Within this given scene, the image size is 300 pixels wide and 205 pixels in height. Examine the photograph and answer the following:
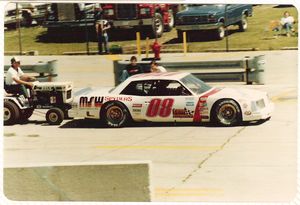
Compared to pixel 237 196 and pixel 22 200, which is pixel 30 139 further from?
pixel 237 196

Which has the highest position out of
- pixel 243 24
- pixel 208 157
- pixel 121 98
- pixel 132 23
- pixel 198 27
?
pixel 132 23

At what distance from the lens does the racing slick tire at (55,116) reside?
1322 centimetres

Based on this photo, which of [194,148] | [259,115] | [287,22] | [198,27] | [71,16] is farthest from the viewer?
[198,27]

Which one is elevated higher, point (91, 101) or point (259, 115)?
point (91, 101)

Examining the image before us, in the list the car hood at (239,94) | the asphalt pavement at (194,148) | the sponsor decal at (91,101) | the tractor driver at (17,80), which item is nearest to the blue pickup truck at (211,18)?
the asphalt pavement at (194,148)

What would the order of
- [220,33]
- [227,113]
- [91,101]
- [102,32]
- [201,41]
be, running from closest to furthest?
[227,113] < [102,32] < [91,101] < [201,41] < [220,33]

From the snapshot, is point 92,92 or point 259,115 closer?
point 259,115

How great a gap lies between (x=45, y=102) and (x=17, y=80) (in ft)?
2.96

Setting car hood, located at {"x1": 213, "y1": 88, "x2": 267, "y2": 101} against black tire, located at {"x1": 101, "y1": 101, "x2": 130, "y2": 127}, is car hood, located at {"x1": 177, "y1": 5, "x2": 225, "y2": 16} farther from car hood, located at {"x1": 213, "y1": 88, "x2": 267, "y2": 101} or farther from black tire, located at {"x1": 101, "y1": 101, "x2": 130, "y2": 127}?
black tire, located at {"x1": 101, "y1": 101, "x2": 130, "y2": 127}

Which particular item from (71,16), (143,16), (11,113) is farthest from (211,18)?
(11,113)

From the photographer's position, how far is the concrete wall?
28.0 feet

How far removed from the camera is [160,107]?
498 inches

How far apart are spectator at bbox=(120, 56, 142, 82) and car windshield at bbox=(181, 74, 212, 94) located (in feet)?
4.24

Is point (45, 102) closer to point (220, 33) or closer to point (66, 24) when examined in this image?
point (66, 24)
